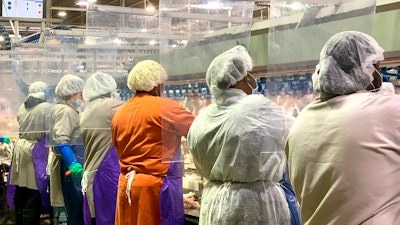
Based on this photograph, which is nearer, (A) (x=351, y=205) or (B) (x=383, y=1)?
(A) (x=351, y=205)

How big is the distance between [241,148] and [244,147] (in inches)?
0.6

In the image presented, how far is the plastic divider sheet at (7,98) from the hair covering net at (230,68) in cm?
421

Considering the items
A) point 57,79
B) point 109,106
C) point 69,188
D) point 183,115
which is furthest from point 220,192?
point 57,79

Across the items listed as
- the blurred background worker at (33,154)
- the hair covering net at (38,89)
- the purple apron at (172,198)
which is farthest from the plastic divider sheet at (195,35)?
the hair covering net at (38,89)

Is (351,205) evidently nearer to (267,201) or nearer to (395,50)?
(267,201)

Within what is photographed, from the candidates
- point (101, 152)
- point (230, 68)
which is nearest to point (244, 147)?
point (230, 68)

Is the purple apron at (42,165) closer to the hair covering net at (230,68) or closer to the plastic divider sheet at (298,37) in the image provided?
the hair covering net at (230,68)

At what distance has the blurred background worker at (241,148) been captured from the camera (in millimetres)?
2625

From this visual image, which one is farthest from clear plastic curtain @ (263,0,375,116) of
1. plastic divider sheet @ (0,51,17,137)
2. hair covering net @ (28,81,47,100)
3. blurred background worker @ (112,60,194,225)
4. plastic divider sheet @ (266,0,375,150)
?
plastic divider sheet @ (0,51,17,137)

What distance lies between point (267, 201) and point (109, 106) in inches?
75.1

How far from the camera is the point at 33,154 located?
5.81 meters

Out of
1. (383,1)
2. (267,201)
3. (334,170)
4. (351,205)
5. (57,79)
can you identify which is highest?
(383,1)

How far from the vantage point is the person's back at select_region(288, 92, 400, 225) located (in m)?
1.82

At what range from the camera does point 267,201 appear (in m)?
2.68
